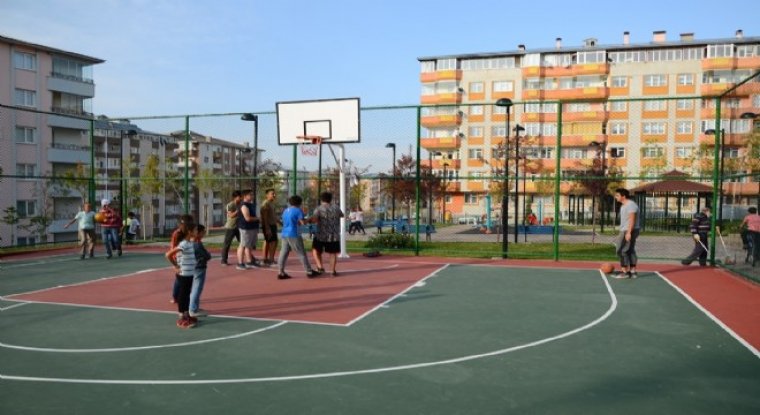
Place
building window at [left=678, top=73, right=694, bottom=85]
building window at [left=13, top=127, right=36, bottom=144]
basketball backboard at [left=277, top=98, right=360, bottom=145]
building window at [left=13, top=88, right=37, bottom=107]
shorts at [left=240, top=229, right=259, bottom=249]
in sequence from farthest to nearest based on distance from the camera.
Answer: building window at [left=678, top=73, right=694, bottom=85]
building window at [left=13, top=88, right=37, bottom=107]
building window at [left=13, top=127, right=36, bottom=144]
basketball backboard at [left=277, top=98, right=360, bottom=145]
shorts at [left=240, top=229, right=259, bottom=249]

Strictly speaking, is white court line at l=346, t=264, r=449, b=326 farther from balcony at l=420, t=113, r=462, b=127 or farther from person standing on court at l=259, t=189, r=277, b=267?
balcony at l=420, t=113, r=462, b=127

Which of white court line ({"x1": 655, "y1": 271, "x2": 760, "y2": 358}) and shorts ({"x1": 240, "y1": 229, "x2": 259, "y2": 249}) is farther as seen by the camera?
shorts ({"x1": 240, "y1": 229, "x2": 259, "y2": 249})

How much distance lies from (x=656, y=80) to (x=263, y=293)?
198ft

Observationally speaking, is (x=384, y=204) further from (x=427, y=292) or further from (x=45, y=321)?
(x=45, y=321)

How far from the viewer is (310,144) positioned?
16594mm

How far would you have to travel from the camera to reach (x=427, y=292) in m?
10.7

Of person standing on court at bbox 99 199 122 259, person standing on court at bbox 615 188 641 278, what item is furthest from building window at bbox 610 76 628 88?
person standing on court at bbox 99 199 122 259

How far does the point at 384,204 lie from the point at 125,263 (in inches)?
1120

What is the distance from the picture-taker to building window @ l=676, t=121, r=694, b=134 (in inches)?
2090

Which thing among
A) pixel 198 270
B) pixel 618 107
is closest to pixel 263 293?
pixel 198 270

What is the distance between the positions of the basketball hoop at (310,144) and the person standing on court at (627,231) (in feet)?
27.8

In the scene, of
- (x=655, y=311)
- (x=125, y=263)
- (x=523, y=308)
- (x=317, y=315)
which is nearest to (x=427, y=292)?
(x=523, y=308)

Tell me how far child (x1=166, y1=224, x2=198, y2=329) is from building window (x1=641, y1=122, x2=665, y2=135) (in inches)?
2228

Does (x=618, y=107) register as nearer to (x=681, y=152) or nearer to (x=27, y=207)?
(x=681, y=152)
